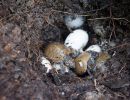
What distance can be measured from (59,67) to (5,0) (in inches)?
23.2

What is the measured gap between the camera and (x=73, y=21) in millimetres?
2400

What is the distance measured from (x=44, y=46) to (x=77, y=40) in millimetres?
245

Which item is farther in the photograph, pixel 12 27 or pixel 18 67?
pixel 12 27

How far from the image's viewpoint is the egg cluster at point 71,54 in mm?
2207

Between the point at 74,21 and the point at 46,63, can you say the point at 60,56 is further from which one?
the point at 74,21

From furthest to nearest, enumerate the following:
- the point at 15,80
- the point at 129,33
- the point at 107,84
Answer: the point at 129,33 < the point at 107,84 < the point at 15,80

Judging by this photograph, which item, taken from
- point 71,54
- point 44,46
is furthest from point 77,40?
point 44,46

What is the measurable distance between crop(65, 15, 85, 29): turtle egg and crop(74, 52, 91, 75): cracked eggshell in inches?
11.2

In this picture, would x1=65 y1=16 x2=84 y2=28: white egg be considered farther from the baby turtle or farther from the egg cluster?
the baby turtle

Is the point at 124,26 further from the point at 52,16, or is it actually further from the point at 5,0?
the point at 5,0

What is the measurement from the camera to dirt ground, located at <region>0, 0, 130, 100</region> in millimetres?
1947

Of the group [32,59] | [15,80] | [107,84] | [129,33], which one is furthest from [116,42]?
[15,80]

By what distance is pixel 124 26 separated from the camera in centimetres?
234

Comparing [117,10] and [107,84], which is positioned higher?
[117,10]
